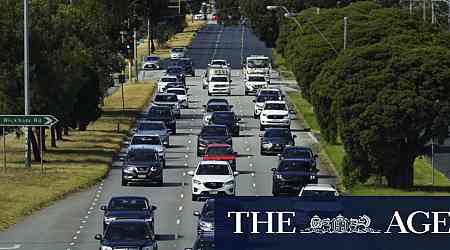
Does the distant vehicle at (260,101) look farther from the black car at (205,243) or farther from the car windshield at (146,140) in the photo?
the black car at (205,243)

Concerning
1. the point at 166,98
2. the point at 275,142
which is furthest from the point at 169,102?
the point at 275,142

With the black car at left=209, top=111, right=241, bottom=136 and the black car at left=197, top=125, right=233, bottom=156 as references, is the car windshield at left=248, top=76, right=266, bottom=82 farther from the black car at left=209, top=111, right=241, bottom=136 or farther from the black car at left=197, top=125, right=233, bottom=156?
the black car at left=197, top=125, right=233, bottom=156

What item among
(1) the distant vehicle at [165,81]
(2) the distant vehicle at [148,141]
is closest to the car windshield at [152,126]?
(2) the distant vehicle at [148,141]

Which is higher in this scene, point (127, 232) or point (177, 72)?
point (127, 232)

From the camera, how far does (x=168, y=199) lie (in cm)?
5731

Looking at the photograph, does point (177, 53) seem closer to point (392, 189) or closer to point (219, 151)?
point (219, 151)

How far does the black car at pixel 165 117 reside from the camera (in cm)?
8444

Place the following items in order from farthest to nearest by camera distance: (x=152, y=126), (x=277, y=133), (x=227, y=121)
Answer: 1. (x=227, y=121)
2. (x=152, y=126)
3. (x=277, y=133)

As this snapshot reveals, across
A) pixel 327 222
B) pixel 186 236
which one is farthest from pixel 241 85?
pixel 327 222

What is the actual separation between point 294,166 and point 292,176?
1.00m

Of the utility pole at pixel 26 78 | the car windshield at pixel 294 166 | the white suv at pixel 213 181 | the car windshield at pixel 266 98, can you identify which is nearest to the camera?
the white suv at pixel 213 181

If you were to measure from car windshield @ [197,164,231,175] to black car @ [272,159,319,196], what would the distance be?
6.45 feet

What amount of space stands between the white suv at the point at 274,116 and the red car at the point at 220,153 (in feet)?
57.1

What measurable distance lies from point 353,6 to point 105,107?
18.2m
